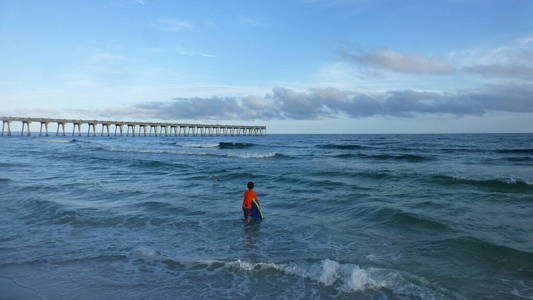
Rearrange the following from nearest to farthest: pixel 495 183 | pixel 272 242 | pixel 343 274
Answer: pixel 343 274 < pixel 272 242 < pixel 495 183

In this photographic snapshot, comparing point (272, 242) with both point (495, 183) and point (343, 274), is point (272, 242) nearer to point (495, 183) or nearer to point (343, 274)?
point (343, 274)

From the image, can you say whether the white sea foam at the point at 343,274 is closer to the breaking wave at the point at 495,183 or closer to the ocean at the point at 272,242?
the ocean at the point at 272,242

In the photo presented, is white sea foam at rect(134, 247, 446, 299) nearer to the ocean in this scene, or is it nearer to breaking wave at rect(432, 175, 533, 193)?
the ocean

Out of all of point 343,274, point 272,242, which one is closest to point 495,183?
point 272,242

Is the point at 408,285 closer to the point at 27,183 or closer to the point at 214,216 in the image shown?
the point at 214,216

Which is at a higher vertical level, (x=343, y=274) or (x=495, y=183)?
(x=495, y=183)

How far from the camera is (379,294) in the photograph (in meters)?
4.95

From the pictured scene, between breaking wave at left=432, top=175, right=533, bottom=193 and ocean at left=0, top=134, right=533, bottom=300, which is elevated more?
breaking wave at left=432, top=175, right=533, bottom=193

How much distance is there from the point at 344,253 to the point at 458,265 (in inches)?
80.0

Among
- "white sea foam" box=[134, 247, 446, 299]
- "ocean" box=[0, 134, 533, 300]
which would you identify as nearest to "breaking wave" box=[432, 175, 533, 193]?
"ocean" box=[0, 134, 533, 300]

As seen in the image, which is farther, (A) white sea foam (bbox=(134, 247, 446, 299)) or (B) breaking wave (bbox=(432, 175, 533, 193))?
(B) breaking wave (bbox=(432, 175, 533, 193))

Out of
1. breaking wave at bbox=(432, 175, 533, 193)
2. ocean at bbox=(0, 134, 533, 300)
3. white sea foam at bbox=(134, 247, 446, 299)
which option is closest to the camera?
white sea foam at bbox=(134, 247, 446, 299)

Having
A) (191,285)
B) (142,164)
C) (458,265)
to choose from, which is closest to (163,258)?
(191,285)

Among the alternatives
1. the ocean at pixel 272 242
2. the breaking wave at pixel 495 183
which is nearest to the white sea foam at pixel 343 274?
the ocean at pixel 272 242
